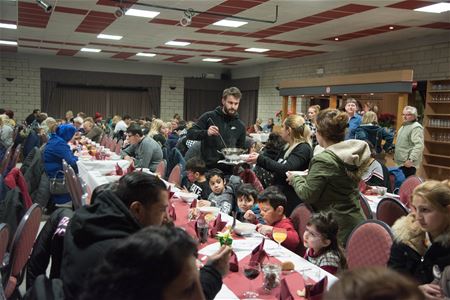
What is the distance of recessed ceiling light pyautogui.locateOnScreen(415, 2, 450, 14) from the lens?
664 centimetres

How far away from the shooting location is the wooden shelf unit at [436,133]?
857cm

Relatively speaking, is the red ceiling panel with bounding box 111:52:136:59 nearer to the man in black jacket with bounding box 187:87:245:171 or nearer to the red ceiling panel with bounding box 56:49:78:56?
the red ceiling panel with bounding box 56:49:78:56

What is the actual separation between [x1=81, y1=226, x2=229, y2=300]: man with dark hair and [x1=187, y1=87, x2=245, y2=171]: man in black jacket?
330cm

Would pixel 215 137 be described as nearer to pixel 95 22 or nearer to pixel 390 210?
pixel 390 210

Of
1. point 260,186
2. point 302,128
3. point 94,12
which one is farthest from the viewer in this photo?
point 94,12

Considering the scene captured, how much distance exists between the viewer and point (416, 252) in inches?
84.0

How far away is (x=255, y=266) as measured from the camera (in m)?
2.08

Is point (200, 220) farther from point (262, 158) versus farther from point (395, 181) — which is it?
point (395, 181)

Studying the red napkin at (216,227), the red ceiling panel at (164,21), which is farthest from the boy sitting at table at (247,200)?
the red ceiling panel at (164,21)

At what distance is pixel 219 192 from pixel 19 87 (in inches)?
560

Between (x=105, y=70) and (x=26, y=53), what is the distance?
280 centimetres

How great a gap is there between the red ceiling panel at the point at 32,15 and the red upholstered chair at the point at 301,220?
6722 mm

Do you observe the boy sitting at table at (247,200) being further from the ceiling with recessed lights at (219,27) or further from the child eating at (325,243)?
the ceiling with recessed lights at (219,27)

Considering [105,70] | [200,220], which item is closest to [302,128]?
[200,220]
